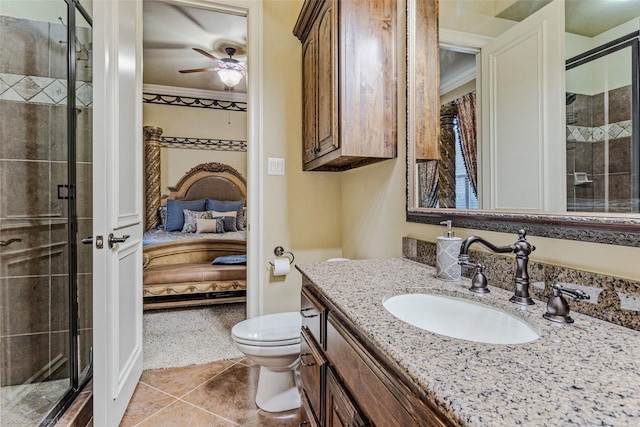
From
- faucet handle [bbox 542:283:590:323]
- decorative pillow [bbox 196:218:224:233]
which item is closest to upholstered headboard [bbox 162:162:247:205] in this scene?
decorative pillow [bbox 196:218:224:233]

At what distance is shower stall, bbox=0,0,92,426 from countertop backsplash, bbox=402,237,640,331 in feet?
6.35

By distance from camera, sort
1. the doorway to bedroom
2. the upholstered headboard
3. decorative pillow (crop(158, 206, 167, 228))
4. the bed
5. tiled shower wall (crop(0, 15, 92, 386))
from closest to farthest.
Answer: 1. tiled shower wall (crop(0, 15, 92, 386))
2. the doorway to bedroom
3. the bed
4. decorative pillow (crop(158, 206, 167, 228))
5. the upholstered headboard

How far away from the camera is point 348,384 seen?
0.79m

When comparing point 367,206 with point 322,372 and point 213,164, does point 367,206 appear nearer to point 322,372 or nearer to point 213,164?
point 322,372

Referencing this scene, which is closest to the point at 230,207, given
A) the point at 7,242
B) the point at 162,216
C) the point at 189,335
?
the point at 162,216

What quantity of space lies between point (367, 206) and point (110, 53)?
1.46 meters

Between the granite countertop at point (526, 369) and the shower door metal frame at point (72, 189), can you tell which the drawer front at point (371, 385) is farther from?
the shower door metal frame at point (72, 189)

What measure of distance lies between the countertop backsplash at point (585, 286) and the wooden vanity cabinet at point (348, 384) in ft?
1.66

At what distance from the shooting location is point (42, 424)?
1377 mm

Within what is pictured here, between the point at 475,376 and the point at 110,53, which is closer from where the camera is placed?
Answer: the point at 475,376

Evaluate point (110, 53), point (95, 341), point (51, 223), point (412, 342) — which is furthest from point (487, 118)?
point (51, 223)

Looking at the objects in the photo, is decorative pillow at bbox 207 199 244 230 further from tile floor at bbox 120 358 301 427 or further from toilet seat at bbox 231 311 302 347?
toilet seat at bbox 231 311 302 347

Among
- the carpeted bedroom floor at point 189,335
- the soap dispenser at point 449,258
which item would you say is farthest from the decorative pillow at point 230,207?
the soap dispenser at point 449,258

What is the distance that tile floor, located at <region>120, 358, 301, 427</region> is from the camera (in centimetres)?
157
